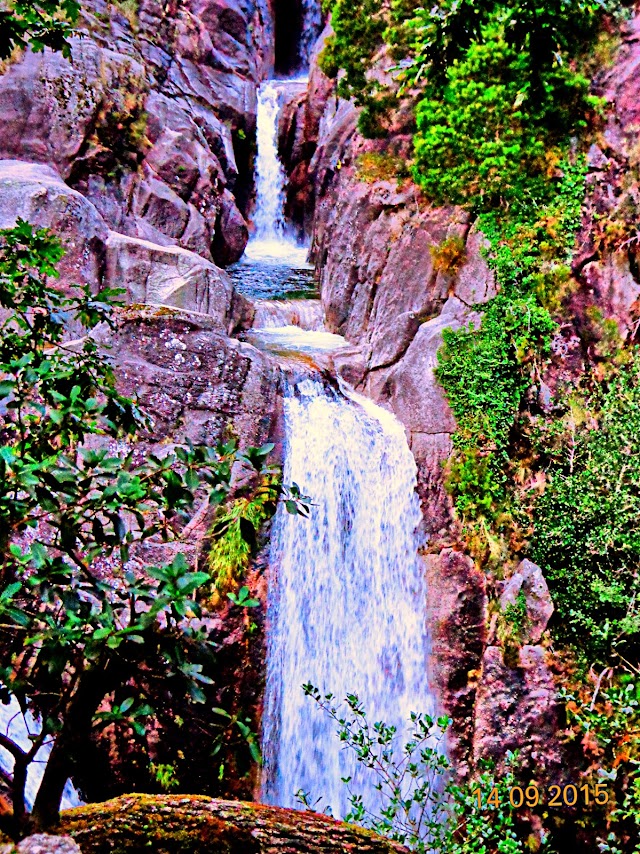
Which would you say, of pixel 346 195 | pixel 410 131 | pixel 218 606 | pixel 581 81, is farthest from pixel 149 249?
pixel 581 81

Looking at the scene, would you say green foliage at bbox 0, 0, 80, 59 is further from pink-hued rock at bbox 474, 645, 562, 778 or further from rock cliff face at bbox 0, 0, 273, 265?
rock cliff face at bbox 0, 0, 273, 265

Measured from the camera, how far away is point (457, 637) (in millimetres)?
6996

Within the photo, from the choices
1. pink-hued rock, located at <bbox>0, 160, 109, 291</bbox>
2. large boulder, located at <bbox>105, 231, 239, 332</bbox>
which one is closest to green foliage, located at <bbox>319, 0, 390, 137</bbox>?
large boulder, located at <bbox>105, 231, 239, 332</bbox>

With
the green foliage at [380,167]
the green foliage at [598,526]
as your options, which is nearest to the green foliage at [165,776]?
the green foliage at [598,526]

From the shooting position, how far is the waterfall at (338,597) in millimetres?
6664

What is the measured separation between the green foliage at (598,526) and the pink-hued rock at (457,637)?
87 centimetres

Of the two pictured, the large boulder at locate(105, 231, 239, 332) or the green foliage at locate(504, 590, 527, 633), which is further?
the large boulder at locate(105, 231, 239, 332)

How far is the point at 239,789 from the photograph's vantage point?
6215 mm

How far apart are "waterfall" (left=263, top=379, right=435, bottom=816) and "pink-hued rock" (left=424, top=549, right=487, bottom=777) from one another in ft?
0.52

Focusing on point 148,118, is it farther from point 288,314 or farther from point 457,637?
point 457,637

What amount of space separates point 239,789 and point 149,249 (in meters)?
6.99

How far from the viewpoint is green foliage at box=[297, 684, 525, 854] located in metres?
4.51

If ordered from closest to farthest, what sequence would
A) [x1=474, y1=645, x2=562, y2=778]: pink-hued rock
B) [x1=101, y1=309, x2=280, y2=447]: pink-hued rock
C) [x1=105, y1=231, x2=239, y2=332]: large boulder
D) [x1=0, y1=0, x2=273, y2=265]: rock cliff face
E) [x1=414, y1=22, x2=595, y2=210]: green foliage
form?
[x1=474, y1=645, x2=562, y2=778]: pink-hued rock
[x1=101, y1=309, x2=280, y2=447]: pink-hued rock
[x1=414, y1=22, x2=595, y2=210]: green foliage
[x1=105, y1=231, x2=239, y2=332]: large boulder
[x1=0, y1=0, x2=273, y2=265]: rock cliff face

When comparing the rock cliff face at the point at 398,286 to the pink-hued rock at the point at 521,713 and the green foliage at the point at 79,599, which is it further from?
the green foliage at the point at 79,599
